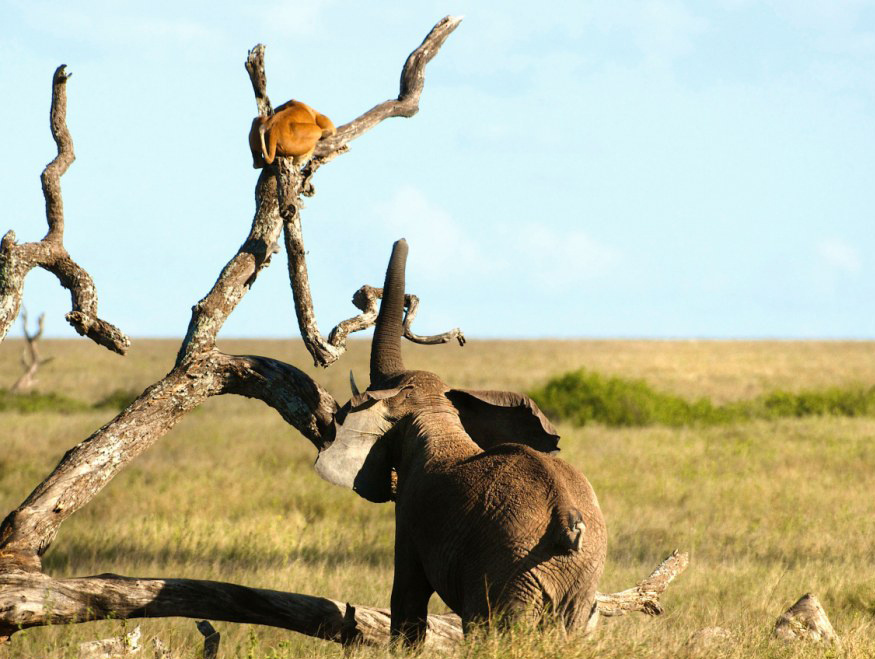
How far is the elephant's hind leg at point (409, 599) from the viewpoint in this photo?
6234mm

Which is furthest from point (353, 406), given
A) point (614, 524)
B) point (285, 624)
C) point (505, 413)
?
point (614, 524)

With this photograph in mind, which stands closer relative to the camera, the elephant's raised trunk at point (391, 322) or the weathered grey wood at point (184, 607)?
the weathered grey wood at point (184, 607)

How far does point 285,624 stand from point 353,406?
1596 mm

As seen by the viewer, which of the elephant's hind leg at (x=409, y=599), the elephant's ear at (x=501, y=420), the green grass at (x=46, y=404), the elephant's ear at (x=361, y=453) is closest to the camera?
the elephant's hind leg at (x=409, y=599)

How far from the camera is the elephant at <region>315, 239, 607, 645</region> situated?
535 centimetres

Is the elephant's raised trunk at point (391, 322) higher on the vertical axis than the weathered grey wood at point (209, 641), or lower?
higher

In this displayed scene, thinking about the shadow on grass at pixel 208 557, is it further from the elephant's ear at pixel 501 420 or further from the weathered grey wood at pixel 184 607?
the elephant's ear at pixel 501 420

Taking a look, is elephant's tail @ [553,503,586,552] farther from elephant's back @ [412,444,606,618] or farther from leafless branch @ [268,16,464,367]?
leafless branch @ [268,16,464,367]

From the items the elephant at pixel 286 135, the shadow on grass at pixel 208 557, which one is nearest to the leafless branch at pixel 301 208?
the elephant at pixel 286 135

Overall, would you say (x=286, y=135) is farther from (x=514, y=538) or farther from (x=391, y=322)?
(x=514, y=538)

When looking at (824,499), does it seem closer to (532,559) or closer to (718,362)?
(532,559)

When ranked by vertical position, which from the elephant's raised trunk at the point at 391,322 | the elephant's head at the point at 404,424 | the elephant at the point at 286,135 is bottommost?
the elephant's head at the point at 404,424

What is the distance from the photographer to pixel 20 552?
7.05 meters

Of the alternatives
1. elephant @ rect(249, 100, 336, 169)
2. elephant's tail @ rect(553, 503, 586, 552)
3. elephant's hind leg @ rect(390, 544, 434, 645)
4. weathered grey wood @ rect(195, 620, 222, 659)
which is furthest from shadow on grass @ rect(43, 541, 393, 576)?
elephant's tail @ rect(553, 503, 586, 552)
